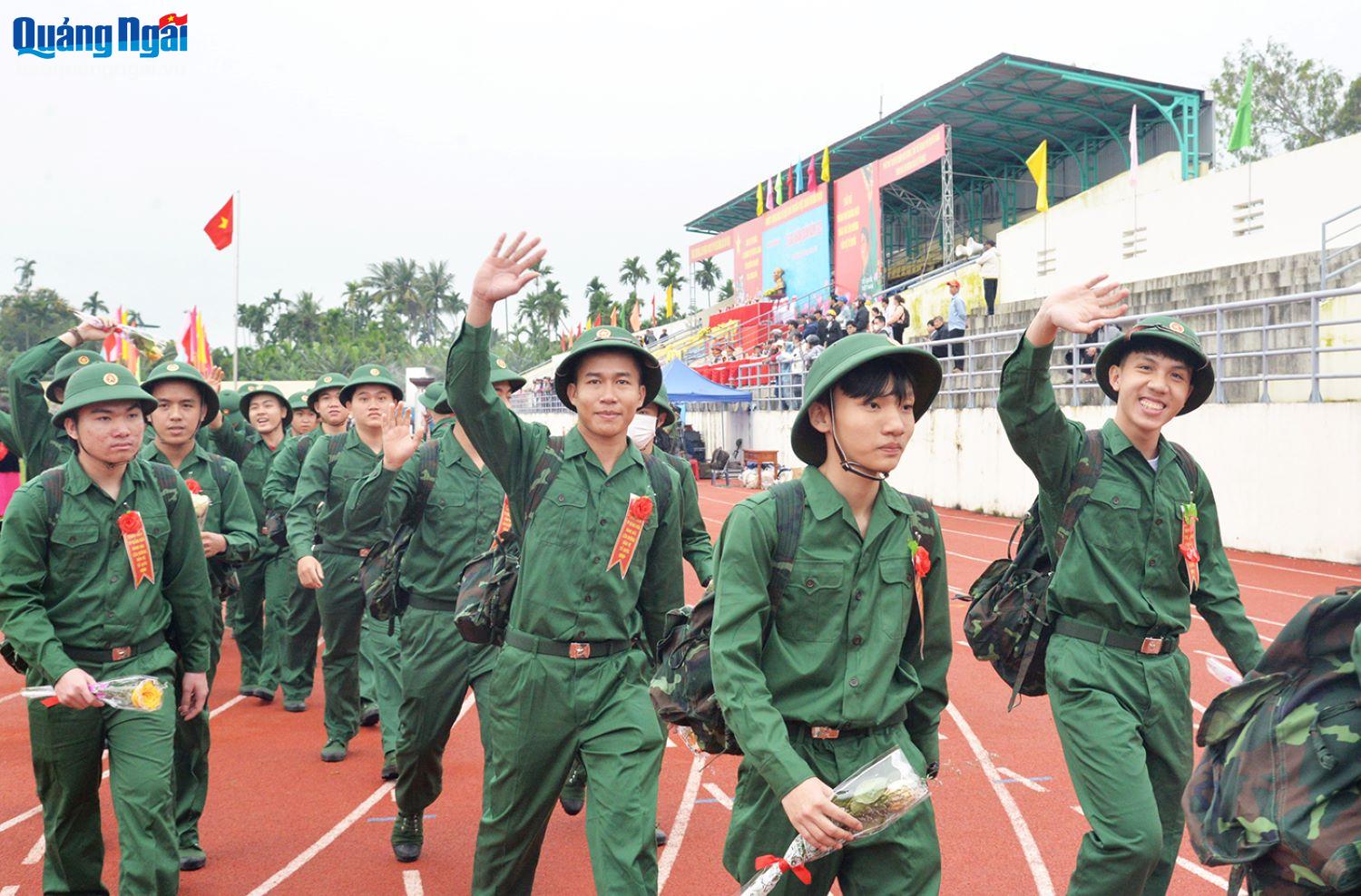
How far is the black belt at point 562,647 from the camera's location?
3.75 meters

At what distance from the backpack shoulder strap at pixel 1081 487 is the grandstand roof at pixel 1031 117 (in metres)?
24.5

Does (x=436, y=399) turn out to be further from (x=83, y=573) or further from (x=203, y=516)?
A: (x=83, y=573)

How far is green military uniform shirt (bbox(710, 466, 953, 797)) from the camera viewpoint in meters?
2.73

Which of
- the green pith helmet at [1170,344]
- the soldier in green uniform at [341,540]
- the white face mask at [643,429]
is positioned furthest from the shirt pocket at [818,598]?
the soldier in green uniform at [341,540]

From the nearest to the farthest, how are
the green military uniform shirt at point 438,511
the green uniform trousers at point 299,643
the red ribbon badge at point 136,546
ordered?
the red ribbon badge at point 136,546 < the green military uniform shirt at point 438,511 < the green uniform trousers at point 299,643

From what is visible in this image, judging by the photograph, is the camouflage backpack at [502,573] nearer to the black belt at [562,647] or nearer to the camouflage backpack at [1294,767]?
the black belt at [562,647]

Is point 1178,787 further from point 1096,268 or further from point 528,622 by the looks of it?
point 1096,268

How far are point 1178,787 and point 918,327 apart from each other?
81.0 feet

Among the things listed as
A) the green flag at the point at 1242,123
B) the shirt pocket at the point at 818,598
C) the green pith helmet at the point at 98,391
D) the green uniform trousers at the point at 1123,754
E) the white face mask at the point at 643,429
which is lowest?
the green uniform trousers at the point at 1123,754

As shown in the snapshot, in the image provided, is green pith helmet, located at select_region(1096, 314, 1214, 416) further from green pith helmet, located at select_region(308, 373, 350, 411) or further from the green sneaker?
green pith helmet, located at select_region(308, 373, 350, 411)

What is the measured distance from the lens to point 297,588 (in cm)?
794

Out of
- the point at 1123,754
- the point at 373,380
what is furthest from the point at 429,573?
the point at 1123,754

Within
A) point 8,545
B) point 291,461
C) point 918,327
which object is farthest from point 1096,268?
point 8,545

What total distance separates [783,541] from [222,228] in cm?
2137
